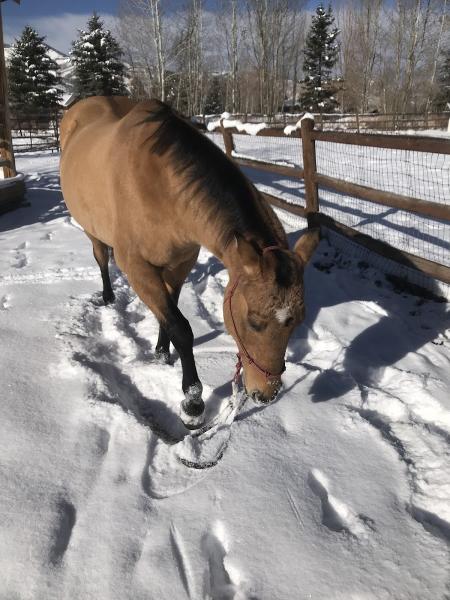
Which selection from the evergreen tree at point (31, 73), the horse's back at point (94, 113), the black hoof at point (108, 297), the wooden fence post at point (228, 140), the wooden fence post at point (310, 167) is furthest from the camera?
the evergreen tree at point (31, 73)

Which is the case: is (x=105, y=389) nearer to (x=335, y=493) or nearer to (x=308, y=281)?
(x=335, y=493)

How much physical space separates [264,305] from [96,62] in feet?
116


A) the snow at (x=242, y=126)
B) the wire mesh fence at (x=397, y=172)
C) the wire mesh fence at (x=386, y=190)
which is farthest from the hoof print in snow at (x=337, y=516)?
the snow at (x=242, y=126)

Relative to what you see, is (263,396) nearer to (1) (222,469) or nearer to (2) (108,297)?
(1) (222,469)

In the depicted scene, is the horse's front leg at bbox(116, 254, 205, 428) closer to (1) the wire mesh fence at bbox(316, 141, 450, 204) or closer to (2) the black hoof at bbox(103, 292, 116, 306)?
(2) the black hoof at bbox(103, 292, 116, 306)

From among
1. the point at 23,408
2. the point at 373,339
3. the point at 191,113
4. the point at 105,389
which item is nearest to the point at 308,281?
the point at 373,339

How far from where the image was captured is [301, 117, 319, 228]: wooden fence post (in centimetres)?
535

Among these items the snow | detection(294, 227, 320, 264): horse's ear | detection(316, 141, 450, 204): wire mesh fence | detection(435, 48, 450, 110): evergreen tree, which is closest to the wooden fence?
the snow

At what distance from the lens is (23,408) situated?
90.4 inches

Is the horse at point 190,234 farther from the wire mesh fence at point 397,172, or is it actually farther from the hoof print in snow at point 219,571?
the wire mesh fence at point 397,172

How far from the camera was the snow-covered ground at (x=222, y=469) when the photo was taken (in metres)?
1.49

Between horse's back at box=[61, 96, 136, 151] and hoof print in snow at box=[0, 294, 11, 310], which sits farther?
horse's back at box=[61, 96, 136, 151]

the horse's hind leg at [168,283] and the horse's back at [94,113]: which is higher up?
the horse's back at [94,113]

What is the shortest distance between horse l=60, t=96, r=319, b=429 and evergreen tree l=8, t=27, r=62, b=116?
3245 centimetres
